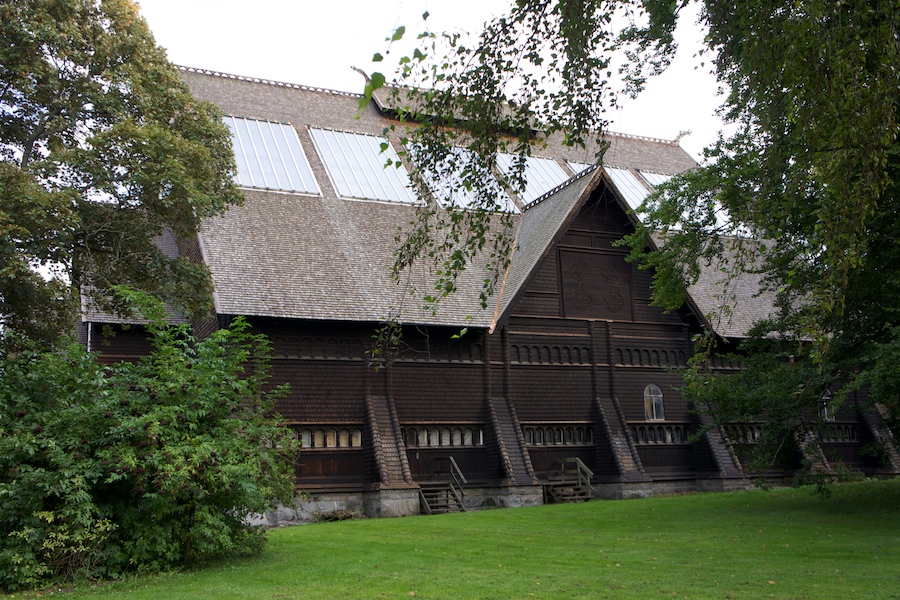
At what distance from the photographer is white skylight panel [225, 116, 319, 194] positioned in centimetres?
3048

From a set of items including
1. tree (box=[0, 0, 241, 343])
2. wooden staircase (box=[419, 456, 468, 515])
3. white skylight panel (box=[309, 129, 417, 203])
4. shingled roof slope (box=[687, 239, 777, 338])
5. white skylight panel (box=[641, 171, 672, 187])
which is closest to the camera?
tree (box=[0, 0, 241, 343])

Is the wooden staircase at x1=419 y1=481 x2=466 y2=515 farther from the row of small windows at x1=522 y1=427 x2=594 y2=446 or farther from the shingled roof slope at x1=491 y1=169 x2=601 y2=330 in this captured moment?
the shingled roof slope at x1=491 y1=169 x2=601 y2=330

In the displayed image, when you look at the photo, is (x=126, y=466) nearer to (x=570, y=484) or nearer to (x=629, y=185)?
(x=570, y=484)

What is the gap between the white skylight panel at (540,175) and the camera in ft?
121

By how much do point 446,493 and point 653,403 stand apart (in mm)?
9111

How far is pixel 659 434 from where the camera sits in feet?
99.1

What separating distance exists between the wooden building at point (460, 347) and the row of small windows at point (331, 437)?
0.11 ft

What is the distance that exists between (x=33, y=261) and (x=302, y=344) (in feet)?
30.3

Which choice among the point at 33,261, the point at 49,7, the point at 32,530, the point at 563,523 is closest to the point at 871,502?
the point at 563,523

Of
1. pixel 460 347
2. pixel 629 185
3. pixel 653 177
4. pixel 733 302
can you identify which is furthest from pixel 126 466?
pixel 653 177

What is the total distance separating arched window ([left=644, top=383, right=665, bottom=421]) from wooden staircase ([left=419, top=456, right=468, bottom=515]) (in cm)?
782

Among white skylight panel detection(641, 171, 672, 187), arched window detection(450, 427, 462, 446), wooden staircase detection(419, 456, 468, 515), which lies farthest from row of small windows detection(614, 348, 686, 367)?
white skylight panel detection(641, 171, 672, 187)

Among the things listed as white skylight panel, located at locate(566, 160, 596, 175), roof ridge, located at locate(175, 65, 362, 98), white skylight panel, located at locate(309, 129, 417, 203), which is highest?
roof ridge, located at locate(175, 65, 362, 98)

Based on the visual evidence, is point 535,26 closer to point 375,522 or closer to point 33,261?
point 33,261
